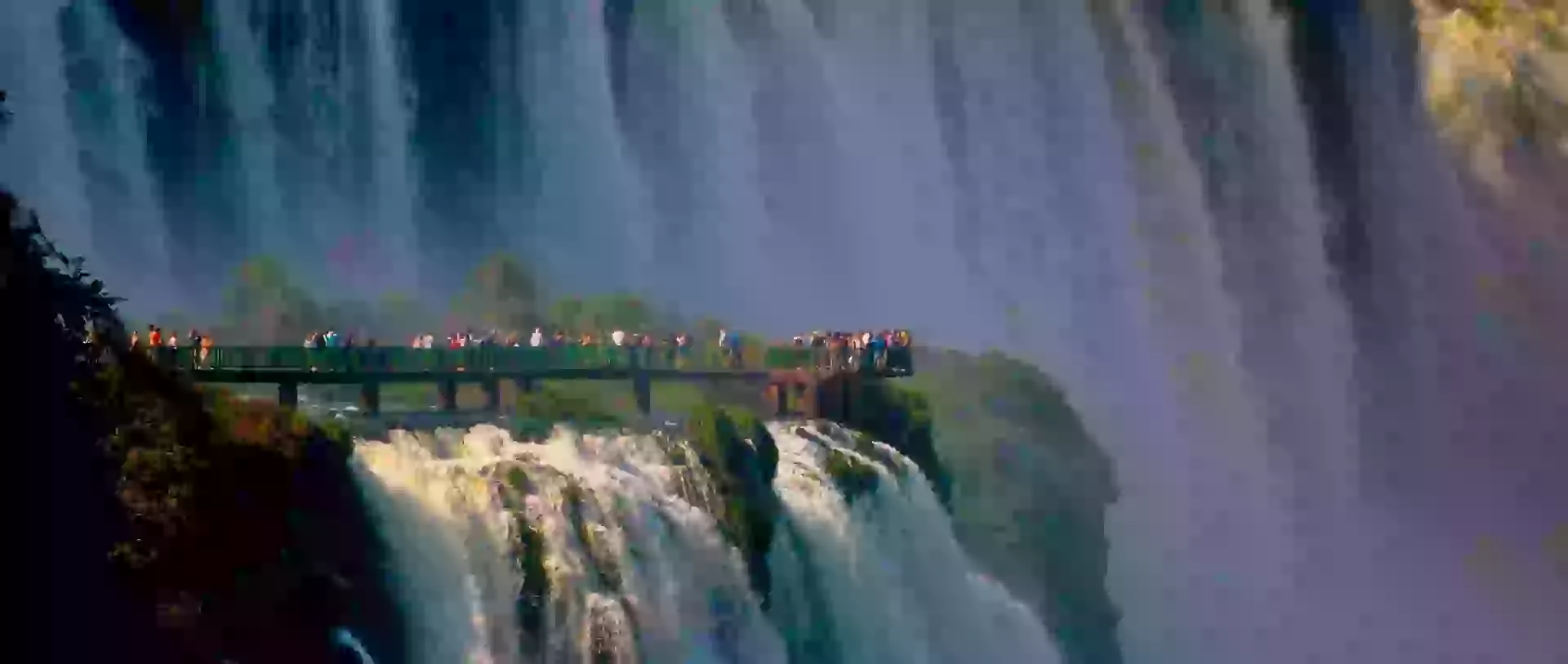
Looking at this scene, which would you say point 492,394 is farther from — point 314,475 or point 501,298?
point 501,298

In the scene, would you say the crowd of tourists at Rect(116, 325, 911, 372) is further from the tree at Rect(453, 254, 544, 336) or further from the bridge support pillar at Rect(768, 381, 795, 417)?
the tree at Rect(453, 254, 544, 336)

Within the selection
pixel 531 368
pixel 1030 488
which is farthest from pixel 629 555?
pixel 1030 488

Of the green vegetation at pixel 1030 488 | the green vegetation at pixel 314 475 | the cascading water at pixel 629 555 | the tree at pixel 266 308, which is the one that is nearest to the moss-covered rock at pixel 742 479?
the green vegetation at pixel 314 475

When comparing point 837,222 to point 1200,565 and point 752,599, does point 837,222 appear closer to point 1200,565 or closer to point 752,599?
point 1200,565

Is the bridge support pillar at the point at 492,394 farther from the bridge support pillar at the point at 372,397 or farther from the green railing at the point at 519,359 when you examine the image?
the bridge support pillar at the point at 372,397

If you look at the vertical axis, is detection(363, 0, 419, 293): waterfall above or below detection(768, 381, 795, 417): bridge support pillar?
above

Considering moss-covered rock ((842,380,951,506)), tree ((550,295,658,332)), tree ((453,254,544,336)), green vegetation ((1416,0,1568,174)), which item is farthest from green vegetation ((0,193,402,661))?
green vegetation ((1416,0,1568,174))

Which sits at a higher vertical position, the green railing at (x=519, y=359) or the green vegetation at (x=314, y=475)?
the green railing at (x=519, y=359)
